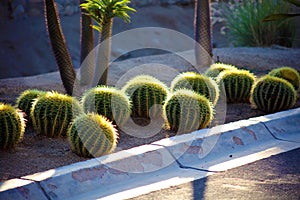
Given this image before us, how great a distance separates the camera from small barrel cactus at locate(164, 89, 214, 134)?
5.89 metres

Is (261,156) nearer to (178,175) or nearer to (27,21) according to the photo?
(178,175)

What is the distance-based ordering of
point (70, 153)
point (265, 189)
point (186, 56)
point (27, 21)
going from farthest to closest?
point (27, 21) < point (186, 56) < point (70, 153) < point (265, 189)

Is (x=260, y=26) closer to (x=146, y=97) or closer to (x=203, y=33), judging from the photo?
(x=203, y=33)

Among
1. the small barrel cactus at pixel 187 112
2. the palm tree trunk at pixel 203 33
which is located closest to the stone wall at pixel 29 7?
the palm tree trunk at pixel 203 33

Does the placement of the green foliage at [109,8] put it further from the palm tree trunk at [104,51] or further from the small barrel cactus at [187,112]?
the small barrel cactus at [187,112]

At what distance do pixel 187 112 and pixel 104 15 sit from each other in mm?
1411

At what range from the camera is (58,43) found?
6801mm

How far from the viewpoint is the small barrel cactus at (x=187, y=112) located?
589 centimetres

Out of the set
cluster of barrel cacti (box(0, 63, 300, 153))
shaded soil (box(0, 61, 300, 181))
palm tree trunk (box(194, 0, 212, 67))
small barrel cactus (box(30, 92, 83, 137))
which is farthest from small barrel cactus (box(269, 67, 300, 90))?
small barrel cactus (box(30, 92, 83, 137))

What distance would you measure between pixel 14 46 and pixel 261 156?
13151mm

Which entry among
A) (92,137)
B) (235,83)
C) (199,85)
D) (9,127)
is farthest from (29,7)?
(92,137)

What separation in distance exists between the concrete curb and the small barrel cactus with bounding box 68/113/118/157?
0.19 meters

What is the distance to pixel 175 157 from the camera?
17.2 ft

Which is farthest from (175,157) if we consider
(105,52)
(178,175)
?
(105,52)
